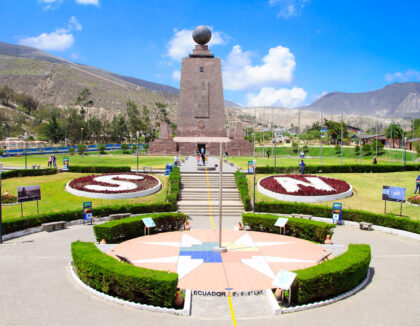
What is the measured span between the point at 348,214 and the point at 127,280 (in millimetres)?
17482

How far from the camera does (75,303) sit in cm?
1152

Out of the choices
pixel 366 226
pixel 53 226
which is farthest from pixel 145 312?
pixel 366 226

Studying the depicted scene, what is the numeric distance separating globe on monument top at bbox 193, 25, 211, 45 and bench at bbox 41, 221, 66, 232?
154ft

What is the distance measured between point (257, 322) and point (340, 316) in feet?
8.96

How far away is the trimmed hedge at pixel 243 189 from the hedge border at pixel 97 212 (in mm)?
5337

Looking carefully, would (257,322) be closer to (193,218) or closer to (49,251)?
(49,251)

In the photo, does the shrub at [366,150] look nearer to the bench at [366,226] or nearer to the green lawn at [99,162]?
the green lawn at [99,162]

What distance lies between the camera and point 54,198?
A: 28109 mm

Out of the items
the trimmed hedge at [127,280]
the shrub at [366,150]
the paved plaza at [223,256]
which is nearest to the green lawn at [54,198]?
the paved plaza at [223,256]

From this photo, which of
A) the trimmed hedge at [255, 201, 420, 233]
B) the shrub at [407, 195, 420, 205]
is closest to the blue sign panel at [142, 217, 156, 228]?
the trimmed hedge at [255, 201, 420, 233]

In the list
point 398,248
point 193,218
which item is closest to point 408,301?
point 398,248

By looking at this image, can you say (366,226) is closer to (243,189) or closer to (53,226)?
(243,189)

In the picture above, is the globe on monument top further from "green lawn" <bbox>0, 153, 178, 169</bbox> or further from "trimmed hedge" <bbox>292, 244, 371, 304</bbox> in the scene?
"trimmed hedge" <bbox>292, 244, 371, 304</bbox>

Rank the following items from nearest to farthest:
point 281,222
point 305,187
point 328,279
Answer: point 328,279
point 281,222
point 305,187
